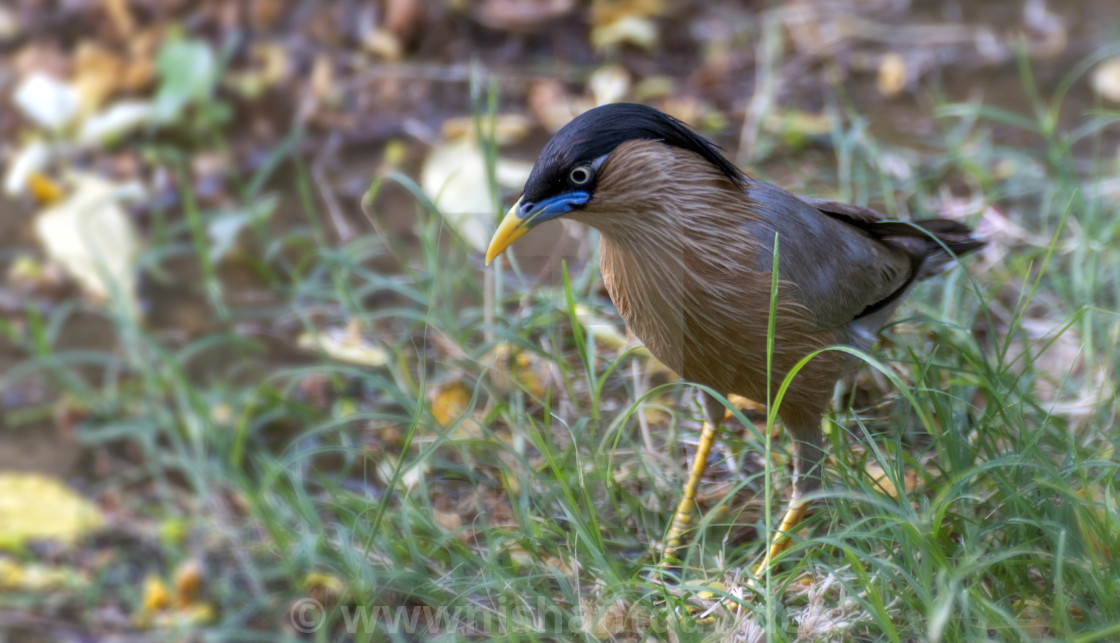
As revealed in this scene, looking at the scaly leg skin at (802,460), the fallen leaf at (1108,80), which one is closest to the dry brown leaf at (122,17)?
the scaly leg skin at (802,460)

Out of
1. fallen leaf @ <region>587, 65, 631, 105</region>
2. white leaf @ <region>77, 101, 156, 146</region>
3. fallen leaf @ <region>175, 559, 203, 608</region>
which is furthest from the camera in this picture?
white leaf @ <region>77, 101, 156, 146</region>

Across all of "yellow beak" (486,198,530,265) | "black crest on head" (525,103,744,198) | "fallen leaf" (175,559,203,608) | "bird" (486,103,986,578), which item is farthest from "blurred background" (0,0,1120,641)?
"black crest on head" (525,103,744,198)

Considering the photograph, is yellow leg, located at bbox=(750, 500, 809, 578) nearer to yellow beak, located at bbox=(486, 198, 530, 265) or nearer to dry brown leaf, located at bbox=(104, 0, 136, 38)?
yellow beak, located at bbox=(486, 198, 530, 265)

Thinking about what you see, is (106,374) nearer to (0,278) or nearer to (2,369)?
(2,369)

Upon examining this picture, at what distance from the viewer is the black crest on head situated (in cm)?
226

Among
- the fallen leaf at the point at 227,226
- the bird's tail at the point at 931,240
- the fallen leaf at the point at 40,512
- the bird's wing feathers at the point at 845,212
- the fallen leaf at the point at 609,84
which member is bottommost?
the fallen leaf at the point at 40,512

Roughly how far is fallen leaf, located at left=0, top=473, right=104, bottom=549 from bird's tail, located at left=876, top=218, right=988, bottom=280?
2764mm

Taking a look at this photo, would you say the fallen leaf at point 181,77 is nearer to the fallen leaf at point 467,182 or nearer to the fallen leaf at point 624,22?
the fallen leaf at point 467,182

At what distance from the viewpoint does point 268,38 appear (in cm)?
528

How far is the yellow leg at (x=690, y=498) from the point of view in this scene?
8.66ft

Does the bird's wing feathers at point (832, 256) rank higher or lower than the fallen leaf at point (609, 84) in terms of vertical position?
lower

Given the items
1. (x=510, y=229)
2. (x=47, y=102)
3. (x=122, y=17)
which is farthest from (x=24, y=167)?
(x=510, y=229)

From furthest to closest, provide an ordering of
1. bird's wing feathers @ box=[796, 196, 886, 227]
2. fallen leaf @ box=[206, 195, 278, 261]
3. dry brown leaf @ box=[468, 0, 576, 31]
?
dry brown leaf @ box=[468, 0, 576, 31], fallen leaf @ box=[206, 195, 278, 261], bird's wing feathers @ box=[796, 196, 886, 227]

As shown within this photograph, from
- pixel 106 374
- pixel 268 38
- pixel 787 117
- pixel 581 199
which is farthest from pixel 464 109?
pixel 581 199
